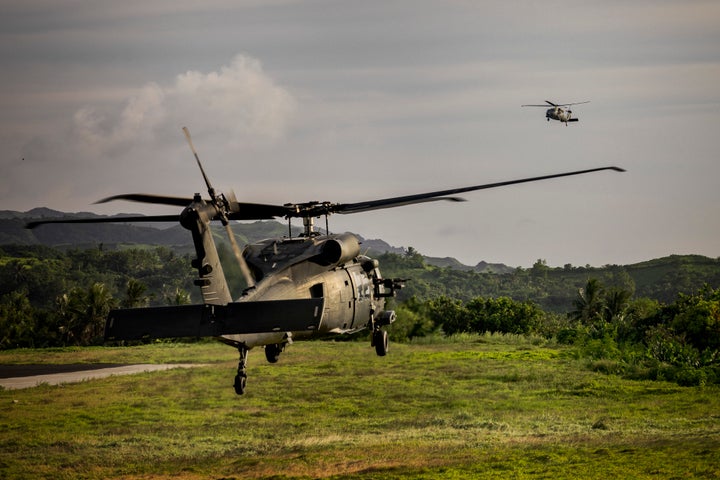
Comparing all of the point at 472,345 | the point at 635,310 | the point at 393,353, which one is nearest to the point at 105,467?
the point at 393,353

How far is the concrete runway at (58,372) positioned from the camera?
65000 millimetres

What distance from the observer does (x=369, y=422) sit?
168 ft

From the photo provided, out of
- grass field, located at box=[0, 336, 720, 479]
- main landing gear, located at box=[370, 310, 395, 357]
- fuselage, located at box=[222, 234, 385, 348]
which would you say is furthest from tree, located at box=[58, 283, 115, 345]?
fuselage, located at box=[222, 234, 385, 348]

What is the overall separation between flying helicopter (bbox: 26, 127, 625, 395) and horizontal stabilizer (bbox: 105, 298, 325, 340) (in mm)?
26

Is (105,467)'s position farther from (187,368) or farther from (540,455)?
(187,368)

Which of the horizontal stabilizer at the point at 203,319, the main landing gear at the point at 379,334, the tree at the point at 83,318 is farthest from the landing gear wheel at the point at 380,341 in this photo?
the tree at the point at 83,318

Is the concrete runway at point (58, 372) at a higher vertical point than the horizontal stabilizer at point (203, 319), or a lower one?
lower

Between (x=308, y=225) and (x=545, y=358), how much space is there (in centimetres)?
4572

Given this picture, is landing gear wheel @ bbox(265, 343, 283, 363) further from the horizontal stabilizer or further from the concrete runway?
the concrete runway

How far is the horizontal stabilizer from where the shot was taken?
23.2 metres

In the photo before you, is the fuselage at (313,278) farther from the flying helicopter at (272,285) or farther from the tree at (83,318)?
the tree at (83,318)

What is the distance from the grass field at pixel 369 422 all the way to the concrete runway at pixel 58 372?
2.93 metres

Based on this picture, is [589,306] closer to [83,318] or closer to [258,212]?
[83,318]

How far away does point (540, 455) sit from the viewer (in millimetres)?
39562
